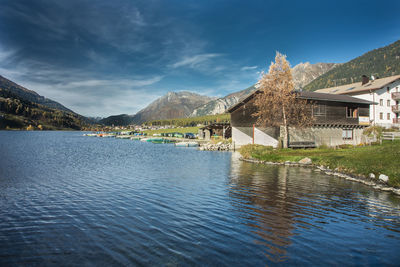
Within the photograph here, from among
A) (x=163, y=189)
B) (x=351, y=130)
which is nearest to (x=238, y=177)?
(x=163, y=189)

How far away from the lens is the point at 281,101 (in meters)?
40.3

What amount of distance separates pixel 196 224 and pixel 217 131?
2971 inches

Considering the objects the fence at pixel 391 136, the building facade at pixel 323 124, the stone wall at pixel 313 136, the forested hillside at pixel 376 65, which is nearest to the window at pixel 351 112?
the building facade at pixel 323 124

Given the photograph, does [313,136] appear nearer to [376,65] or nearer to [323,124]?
[323,124]

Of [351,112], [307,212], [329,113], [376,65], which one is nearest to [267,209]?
[307,212]

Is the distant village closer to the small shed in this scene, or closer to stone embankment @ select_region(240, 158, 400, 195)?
stone embankment @ select_region(240, 158, 400, 195)

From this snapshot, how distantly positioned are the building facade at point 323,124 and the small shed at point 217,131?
25015 mm

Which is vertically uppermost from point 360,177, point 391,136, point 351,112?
point 351,112

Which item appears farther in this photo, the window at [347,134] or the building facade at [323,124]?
the window at [347,134]

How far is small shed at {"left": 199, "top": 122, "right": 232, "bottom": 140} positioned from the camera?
7732 cm

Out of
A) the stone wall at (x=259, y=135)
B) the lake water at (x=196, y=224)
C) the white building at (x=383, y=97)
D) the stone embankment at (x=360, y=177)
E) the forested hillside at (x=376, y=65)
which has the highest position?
the forested hillside at (x=376, y=65)

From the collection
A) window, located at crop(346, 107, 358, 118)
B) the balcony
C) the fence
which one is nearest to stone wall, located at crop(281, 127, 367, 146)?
window, located at crop(346, 107, 358, 118)

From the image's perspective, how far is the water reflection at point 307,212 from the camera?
915cm

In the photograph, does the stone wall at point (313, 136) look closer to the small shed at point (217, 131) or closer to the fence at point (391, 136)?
the fence at point (391, 136)
